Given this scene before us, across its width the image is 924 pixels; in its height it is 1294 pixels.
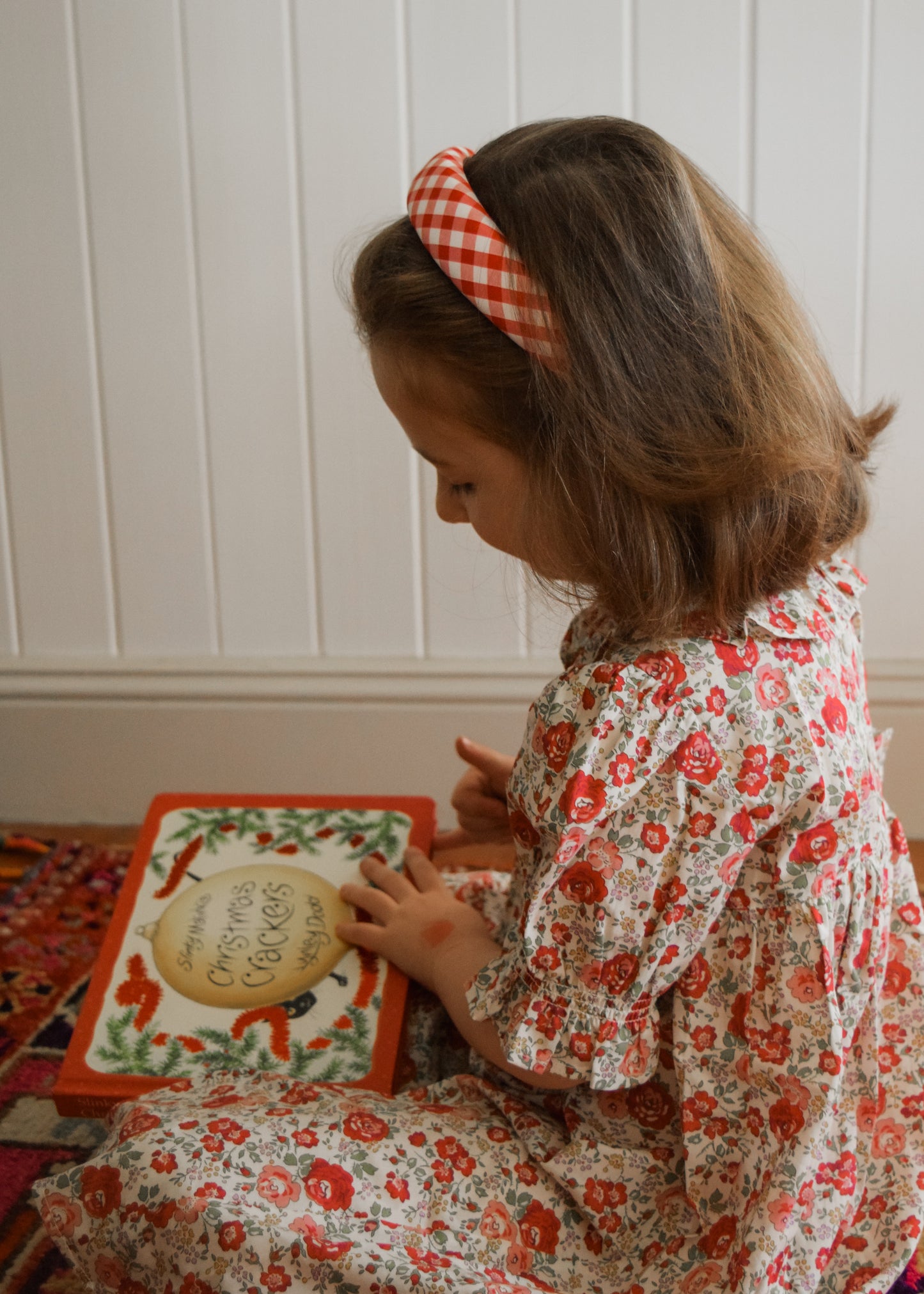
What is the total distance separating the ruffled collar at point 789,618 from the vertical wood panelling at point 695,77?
21.2 inches

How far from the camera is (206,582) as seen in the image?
4.37 ft

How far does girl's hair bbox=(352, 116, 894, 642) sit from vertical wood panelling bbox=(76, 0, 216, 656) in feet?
2.16

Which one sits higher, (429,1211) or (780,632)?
(780,632)

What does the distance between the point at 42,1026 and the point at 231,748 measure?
1.46 ft

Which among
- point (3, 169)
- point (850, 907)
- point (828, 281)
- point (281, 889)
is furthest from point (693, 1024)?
point (3, 169)

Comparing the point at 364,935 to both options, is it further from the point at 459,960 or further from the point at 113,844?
the point at 113,844

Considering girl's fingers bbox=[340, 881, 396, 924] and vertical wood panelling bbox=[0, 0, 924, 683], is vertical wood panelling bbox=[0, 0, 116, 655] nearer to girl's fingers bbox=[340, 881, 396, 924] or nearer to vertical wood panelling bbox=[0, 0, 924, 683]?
vertical wood panelling bbox=[0, 0, 924, 683]

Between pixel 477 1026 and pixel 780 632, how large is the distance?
0.31m

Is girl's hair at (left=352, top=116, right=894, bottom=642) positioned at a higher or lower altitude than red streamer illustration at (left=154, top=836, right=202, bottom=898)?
higher

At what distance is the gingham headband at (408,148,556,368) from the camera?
60 cm

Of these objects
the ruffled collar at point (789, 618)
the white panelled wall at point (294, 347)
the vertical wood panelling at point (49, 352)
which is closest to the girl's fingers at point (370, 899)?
the ruffled collar at point (789, 618)

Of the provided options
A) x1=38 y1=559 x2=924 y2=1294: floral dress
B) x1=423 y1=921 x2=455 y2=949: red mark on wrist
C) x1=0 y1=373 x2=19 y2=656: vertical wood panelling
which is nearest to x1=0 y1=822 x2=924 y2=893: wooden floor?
x1=0 y1=373 x2=19 y2=656: vertical wood panelling

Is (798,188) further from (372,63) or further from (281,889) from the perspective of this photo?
(281,889)

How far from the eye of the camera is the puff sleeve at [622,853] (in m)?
0.61
